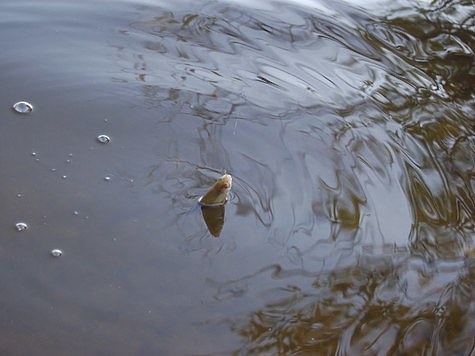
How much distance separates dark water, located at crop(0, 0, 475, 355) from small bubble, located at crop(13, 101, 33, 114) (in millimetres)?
20

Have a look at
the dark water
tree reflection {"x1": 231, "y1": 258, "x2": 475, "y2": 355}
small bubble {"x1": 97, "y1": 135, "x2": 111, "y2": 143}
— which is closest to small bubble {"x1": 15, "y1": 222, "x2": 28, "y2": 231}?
the dark water

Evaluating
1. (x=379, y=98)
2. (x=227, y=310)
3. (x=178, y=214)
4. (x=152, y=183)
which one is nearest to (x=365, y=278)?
(x=227, y=310)

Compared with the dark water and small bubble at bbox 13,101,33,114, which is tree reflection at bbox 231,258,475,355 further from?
small bubble at bbox 13,101,33,114

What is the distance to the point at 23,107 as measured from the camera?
2100mm

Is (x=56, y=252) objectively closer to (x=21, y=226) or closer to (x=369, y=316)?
(x=21, y=226)

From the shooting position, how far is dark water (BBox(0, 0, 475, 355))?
63.5 inches

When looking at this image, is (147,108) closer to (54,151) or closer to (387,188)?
(54,151)

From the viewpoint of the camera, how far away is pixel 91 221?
180cm

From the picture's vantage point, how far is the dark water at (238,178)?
161 cm

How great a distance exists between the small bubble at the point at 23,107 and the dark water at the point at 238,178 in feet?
0.07

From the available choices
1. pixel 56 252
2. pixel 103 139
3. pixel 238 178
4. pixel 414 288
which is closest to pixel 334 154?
pixel 238 178

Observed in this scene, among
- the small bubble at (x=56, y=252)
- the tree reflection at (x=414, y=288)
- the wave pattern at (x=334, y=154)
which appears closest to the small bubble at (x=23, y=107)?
the wave pattern at (x=334, y=154)

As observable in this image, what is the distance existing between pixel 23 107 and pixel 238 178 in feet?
2.36

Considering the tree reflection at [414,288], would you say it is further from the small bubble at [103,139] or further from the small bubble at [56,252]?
the small bubble at [103,139]
